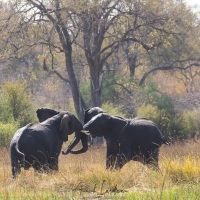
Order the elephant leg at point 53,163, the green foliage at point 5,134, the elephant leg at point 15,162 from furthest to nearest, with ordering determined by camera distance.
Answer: the green foliage at point 5,134
the elephant leg at point 53,163
the elephant leg at point 15,162

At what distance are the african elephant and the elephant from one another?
0.48 m

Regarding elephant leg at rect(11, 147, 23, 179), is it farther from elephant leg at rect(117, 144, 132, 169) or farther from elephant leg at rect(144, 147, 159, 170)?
elephant leg at rect(144, 147, 159, 170)

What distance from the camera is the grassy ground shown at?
30.6 ft

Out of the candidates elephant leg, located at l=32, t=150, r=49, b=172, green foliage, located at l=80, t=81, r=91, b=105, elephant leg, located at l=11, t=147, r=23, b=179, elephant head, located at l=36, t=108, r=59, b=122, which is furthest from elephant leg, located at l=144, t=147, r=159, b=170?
green foliage, located at l=80, t=81, r=91, b=105

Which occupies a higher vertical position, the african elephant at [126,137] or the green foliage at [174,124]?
the african elephant at [126,137]

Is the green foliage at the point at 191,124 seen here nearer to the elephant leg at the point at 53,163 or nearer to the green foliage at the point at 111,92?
the green foliage at the point at 111,92

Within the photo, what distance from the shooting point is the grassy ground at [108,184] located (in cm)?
931

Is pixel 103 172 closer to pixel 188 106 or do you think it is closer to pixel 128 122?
pixel 128 122

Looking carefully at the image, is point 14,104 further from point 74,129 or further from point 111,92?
point 74,129

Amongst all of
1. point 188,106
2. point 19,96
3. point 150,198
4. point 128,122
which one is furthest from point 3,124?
point 188,106

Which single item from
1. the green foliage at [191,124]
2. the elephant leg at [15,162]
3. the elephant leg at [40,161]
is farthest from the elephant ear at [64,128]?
the green foliage at [191,124]

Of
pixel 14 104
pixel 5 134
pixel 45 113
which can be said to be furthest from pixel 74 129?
pixel 14 104

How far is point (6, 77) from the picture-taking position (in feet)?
169

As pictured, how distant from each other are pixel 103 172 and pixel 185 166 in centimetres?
151
